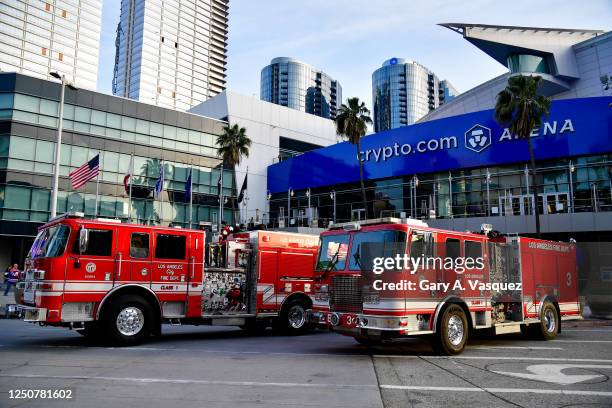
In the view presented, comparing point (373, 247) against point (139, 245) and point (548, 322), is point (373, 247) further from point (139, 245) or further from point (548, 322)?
point (548, 322)

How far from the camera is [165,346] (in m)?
11.6

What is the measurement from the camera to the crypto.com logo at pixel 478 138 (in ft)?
116

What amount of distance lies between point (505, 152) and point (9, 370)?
33402 millimetres

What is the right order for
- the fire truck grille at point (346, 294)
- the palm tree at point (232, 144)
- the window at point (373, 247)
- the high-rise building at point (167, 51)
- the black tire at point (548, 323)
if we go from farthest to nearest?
the high-rise building at point (167, 51) → the palm tree at point (232, 144) → the black tire at point (548, 323) → the fire truck grille at point (346, 294) → the window at point (373, 247)

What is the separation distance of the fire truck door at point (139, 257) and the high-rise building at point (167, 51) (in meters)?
153

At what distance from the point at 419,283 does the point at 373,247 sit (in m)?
1.21

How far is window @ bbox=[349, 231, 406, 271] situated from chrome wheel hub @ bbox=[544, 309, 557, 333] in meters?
6.49

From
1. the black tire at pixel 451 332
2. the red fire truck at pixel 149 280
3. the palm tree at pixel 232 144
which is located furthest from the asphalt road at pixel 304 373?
the palm tree at pixel 232 144

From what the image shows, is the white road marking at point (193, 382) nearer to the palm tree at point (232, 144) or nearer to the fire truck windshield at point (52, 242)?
the fire truck windshield at point (52, 242)

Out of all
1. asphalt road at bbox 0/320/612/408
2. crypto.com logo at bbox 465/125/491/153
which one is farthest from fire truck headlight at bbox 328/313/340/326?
crypto.com logo at bbox 465/125/491/153

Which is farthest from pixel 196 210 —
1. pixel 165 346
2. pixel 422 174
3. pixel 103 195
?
pixel 165 346

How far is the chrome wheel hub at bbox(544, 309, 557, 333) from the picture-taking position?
44.3 ft

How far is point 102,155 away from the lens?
41.1 metres

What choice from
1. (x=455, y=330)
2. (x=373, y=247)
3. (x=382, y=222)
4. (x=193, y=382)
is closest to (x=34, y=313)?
(x=193, y=382)
